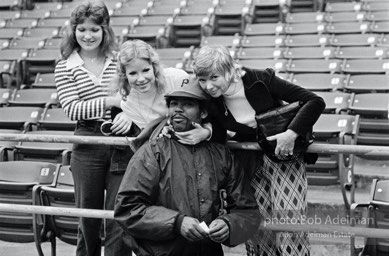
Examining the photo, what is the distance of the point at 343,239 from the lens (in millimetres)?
4125

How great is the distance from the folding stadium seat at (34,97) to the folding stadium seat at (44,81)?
0.35 metres

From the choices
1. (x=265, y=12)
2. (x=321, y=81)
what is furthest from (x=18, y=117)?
(x=265, y=12)

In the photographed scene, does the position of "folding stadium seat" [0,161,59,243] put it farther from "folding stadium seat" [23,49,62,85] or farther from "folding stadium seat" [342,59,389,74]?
"folding stadium seat" [23,49,62,85]

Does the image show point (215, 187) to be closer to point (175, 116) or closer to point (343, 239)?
point (175, 116)

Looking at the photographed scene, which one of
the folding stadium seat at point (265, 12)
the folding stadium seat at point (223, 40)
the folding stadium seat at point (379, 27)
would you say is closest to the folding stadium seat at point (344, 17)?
the folding stadium seat at point (379, 27)

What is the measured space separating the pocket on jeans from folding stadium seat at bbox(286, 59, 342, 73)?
4540 mm

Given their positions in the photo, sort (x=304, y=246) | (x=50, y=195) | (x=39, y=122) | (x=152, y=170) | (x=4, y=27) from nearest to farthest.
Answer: (x=152, y=170) < (x=304, y=246) < (x=50, y=195) < (x=39, y=122) < (x=4, y=27)

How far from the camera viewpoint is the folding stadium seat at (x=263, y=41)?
8.45 m

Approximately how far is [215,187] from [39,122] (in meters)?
4.00

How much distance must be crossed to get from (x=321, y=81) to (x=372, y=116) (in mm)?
910

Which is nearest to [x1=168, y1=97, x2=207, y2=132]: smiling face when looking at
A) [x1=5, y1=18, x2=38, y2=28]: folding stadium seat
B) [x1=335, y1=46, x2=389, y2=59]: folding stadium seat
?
[x1=335, y1=46, x2=389, y2=59]: folding stadium seat

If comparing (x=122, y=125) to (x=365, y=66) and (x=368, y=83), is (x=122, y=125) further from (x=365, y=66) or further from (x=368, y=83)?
(x=365, y=66)

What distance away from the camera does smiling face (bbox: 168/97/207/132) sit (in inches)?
Result: 100

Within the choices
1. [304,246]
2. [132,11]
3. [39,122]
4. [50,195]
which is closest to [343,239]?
[304,246]
